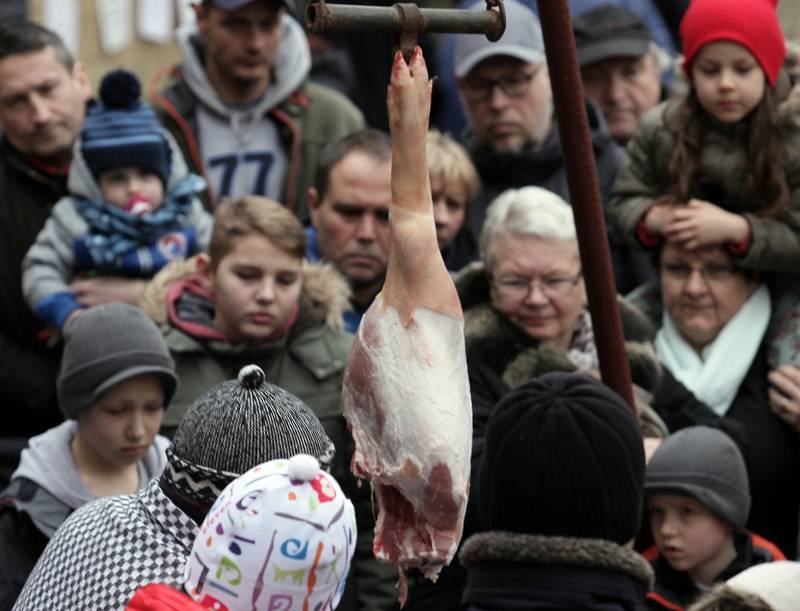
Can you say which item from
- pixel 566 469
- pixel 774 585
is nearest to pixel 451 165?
pixel 774 585

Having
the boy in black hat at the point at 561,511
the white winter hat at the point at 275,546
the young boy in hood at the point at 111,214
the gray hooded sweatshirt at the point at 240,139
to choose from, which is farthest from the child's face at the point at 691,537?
the white winter hat at the point at 275,546

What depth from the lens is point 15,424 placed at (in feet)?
19.0

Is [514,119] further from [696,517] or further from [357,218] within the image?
[696,517]

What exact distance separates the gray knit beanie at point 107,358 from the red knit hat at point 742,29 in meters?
1.95

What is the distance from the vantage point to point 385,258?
5.95 metres

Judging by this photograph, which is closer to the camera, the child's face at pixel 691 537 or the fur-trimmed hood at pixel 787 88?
the child's face at pixel 691 537

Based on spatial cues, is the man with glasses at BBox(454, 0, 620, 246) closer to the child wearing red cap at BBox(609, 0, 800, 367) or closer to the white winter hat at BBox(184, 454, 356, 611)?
the child wearing red cap at BBox(609, 0, 800, 367)

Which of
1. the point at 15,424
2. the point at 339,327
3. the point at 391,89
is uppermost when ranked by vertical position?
the point at 391,89

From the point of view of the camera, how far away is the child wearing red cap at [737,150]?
542 centimetres

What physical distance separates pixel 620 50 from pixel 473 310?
6.30 ft

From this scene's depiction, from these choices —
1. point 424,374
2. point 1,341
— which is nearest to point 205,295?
point 1,341

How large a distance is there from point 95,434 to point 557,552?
77.0 inches

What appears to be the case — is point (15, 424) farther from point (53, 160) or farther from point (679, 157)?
point (679, 157)

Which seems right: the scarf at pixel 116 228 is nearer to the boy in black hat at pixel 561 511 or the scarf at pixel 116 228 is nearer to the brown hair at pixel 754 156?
the brown hair at pixel 754 156
